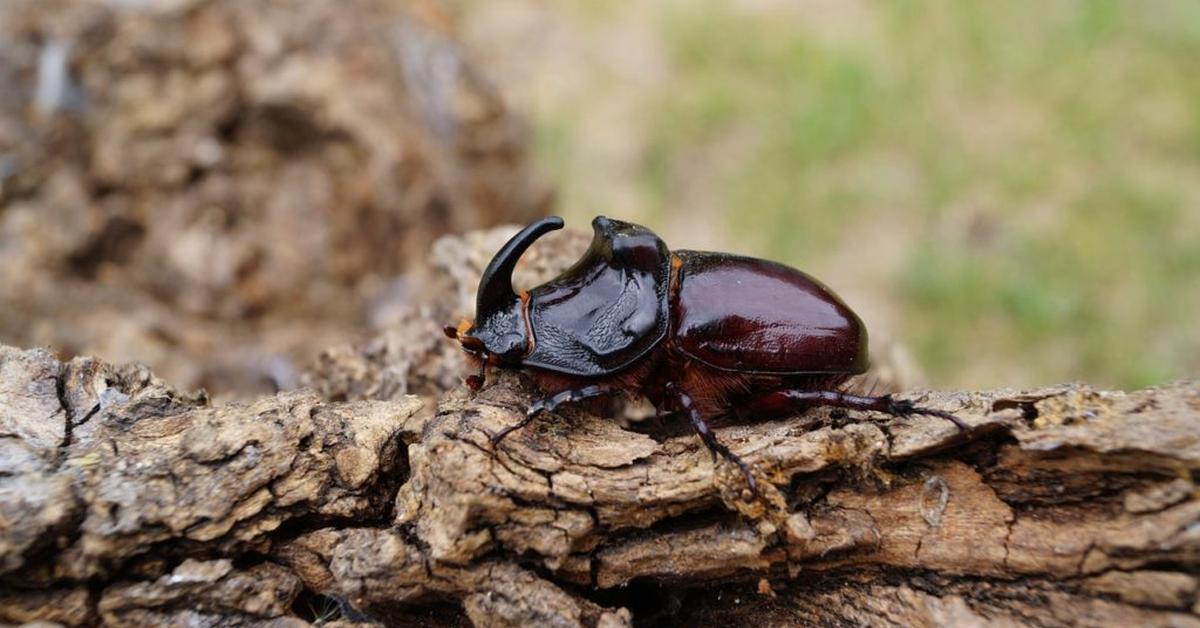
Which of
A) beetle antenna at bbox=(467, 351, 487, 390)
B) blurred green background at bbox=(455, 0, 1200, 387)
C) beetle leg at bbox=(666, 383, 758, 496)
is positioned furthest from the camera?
blurred green background at bbox=(455, 0, 1200, 387)

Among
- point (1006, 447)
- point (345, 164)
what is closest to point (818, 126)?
point (345, 164)

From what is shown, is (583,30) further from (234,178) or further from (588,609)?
(588,609)

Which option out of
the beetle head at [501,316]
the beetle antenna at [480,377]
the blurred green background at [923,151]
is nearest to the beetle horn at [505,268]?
the beetle head at [501,316]

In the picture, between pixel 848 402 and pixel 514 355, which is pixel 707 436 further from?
pixel 514 355

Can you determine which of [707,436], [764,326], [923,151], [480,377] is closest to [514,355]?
[480,377]

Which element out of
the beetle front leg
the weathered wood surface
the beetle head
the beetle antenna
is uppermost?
the beetle head

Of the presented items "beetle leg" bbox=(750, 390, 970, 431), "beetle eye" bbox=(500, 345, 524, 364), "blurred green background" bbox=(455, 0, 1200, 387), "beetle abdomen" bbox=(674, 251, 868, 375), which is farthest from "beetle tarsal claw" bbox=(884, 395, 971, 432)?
"blurred green background" bbox=(455, 0, 1200, 387)

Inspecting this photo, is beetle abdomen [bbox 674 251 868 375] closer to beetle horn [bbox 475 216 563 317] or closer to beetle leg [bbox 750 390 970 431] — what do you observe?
beetle leg [bbox 750 390 970 431]

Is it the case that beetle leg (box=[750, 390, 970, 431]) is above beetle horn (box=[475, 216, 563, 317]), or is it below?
below

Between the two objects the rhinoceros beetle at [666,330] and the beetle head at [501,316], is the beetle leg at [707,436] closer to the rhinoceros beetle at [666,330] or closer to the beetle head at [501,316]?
the rhinoceros beetle at [666,330]
